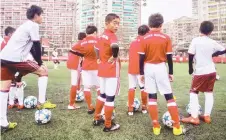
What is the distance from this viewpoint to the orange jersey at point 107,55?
19.6ft

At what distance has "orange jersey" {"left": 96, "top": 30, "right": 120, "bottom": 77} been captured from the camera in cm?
598

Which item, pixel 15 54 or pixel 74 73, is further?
pixel 74 73

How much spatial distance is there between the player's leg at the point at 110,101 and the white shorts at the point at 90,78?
1474 millimetres

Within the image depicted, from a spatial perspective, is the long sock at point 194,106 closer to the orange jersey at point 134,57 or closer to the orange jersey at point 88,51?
the orange jersey at point 134,57

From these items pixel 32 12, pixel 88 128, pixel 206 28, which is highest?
pixel 32 12

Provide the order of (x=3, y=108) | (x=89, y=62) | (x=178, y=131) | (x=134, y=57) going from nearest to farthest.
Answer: (x=178, y=131) → (x=3, y=108) → (x=89, y=62) → (x=134, y=57)

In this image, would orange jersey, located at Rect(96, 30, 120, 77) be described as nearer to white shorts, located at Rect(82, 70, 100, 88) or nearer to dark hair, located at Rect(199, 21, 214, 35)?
white shorts, located at Rect(82, 70, 100, 88)

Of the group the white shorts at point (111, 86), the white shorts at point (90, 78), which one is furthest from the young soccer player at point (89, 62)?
the white shorts at point (111, 86)

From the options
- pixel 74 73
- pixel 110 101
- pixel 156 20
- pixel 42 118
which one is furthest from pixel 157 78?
pixel 74 73

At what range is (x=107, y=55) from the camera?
6074mm

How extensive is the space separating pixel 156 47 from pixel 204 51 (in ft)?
4.69

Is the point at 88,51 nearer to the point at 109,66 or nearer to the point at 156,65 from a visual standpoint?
the point at 109,66

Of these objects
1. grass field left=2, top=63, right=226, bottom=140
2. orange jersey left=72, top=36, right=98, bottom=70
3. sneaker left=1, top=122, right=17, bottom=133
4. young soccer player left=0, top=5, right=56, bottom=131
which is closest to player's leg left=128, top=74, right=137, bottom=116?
grass field left=2, top=63, right=226, bottom=140

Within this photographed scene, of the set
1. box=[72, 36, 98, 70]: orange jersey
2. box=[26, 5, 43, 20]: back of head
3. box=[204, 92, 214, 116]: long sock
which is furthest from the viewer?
box=[72, 36, 98, 70]: orange jersey
